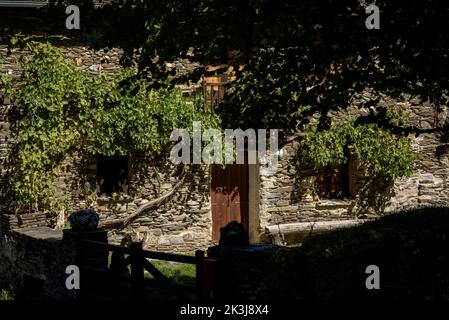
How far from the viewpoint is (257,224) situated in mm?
14586

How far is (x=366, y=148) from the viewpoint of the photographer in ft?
48.9

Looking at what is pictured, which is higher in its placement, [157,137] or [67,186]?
[157,137]

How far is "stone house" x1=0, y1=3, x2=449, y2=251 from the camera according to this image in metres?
13.1

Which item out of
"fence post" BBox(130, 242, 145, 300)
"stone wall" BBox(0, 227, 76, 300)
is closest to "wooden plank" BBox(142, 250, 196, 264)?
"fence post" BBox(130, 242, 145, 300)

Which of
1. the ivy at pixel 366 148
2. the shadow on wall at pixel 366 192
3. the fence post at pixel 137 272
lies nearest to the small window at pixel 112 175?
the ivy at pixel 366 148

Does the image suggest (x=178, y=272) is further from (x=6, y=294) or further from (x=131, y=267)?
(x=131, y=267)

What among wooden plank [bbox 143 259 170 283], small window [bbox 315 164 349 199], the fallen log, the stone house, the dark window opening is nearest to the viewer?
wooden plank [bbox 143 259 170 283]

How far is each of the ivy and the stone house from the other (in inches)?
13.4

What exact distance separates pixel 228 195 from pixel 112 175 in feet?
8.86

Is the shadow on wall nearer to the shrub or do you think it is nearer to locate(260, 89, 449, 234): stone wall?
locate(260, 89, 449, 234): stone wall

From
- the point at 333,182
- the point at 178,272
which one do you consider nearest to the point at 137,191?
the point at 178,272

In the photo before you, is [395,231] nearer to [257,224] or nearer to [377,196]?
[257,224]

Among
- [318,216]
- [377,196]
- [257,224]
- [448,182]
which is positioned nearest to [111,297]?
[257,224]
